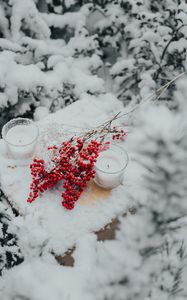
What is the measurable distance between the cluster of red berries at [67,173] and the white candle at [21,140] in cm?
13

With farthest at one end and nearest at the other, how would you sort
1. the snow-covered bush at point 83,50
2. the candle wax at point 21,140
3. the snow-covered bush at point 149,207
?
the snow-covered bush at point 83,50
the candle wax at point 21,140
the snow-covered bush at point 149,207

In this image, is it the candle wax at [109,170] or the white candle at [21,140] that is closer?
the candle wax at [109,170]

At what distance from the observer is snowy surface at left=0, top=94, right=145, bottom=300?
1.35 metres

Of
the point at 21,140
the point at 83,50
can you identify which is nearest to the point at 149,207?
the point at 21,140

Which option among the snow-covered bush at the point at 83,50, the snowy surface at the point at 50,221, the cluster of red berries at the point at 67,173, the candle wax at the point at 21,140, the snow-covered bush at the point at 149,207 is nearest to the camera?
the snow-covered bush at the point at 149,207

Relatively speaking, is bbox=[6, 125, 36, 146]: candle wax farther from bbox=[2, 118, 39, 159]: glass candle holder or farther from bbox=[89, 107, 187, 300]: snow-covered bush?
bbox=[89, 107, 187, 300]: snow-covered bush

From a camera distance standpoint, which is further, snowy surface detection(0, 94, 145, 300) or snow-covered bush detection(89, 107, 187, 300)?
snowy surface detection(0, 94, 145, 300)

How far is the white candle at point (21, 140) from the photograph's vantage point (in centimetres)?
173

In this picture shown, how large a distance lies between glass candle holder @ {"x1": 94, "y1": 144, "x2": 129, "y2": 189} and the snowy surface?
0.22 ft

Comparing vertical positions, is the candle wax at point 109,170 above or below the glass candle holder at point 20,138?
below

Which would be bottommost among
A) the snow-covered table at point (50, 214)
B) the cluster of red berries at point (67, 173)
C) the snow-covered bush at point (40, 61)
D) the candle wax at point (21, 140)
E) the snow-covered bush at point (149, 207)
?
the snow-covered bush at point (149, 207)

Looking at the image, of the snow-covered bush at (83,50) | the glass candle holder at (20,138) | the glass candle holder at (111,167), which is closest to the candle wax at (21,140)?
the glass candle holder at (20,138)

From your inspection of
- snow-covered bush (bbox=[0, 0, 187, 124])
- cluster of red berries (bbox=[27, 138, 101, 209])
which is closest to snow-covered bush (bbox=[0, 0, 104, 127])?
snow-covered bush (bbox=[0, 0, 187, 124])

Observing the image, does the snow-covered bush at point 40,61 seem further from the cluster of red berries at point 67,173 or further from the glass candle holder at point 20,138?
the cluster of red berries at point 67,173
